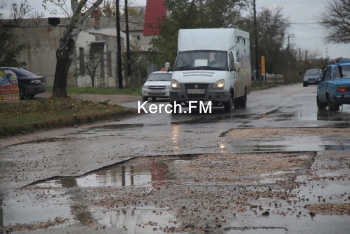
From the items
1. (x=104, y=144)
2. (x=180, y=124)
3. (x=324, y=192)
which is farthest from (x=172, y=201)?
(x=180, y=124)

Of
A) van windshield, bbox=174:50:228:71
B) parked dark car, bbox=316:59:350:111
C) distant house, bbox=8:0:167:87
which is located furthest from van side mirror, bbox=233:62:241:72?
distant house, bbox=8:0:167:87

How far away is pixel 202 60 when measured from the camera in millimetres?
25641

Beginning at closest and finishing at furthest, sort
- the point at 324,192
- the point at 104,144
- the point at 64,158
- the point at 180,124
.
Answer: the point at 324,192
the point at 64,158
the point at 104,144
the point at 180,124

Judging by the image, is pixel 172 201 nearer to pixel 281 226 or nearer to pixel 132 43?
pixel 281 226

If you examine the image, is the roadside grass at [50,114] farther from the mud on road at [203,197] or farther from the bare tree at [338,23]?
the bare tree at [338,23]

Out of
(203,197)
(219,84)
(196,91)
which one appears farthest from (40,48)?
(203,197)

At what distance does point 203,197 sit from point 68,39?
61.8ft

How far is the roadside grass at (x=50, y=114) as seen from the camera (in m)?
19.0

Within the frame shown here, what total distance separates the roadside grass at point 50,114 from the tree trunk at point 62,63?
90 cm

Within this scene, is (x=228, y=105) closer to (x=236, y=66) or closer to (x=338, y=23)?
(x=236, y=66)

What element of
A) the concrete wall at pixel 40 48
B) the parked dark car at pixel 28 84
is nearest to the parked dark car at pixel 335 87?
the parked dark car at pixel 28 84

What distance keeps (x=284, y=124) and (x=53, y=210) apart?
11.8 m

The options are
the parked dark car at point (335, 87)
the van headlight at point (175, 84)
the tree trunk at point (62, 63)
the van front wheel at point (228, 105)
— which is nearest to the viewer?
the parked dark car at point (335, 87)

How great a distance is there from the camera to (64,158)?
1258 centimetres
